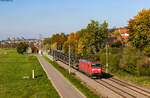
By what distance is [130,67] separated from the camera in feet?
123

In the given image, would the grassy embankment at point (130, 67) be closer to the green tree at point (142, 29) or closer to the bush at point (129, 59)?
the bush at point (129, 59)

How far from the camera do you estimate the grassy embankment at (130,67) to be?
33963 mm

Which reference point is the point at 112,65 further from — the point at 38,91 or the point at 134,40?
the point at 38,91

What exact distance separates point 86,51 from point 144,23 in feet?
73.8

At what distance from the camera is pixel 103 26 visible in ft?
195

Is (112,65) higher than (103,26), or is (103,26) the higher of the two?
(103,26)

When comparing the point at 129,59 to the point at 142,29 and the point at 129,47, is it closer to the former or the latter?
the point at 129,47

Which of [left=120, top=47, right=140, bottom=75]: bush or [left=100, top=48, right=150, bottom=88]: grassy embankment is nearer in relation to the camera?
[left=100, top=48, right=150, bottom=88]: grassy embankment

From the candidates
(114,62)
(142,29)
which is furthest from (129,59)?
(142,29)

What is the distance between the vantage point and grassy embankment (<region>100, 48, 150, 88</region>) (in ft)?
111

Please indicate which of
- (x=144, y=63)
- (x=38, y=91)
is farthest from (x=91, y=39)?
(x=38, y=91)

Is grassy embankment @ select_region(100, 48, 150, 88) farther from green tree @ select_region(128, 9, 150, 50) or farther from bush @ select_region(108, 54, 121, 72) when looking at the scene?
green tree @ select_region(128, 9, 150, 50)

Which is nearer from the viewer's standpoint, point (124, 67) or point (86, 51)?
point (124, 67)

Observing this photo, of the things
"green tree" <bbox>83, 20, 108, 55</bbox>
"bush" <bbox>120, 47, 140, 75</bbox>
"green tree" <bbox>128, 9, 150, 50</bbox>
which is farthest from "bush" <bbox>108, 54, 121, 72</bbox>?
"green tree" <bbox>83, 20, 108, 55</bbox>
